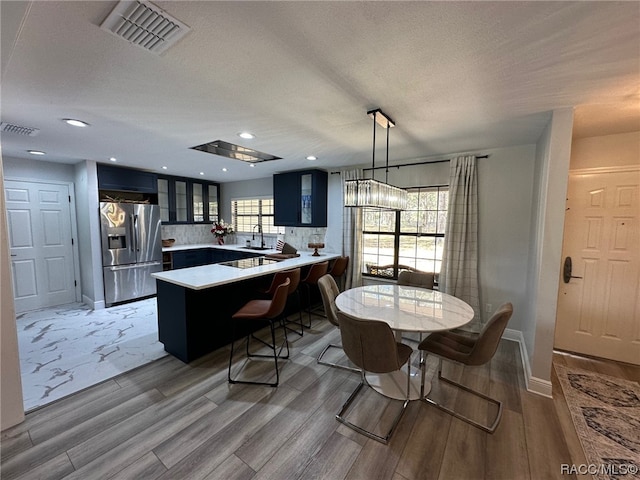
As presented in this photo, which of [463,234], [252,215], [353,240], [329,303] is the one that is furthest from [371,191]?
[252,215]

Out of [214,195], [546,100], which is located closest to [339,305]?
[546,100]

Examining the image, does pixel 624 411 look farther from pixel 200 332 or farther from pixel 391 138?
pixel 200 332

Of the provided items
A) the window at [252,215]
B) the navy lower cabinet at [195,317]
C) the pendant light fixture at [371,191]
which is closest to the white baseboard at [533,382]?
the pendant light fixture at [371,191]

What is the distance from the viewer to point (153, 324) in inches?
144

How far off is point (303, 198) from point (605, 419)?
4.21 m

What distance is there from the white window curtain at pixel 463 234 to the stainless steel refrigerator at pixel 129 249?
4960mm

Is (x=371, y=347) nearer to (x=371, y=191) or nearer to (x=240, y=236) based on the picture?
(x=371, y=191)

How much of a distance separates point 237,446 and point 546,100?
3.26 m

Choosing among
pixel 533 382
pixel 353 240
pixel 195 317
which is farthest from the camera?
pixel 353 240

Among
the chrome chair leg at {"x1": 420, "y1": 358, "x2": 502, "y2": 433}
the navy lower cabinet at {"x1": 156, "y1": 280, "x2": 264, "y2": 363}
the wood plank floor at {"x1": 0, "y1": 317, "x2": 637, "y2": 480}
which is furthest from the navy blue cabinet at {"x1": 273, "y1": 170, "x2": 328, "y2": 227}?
the chrome chair leg at {"x1": 420, "y1": 358, "x2": 502, "y2": 433}

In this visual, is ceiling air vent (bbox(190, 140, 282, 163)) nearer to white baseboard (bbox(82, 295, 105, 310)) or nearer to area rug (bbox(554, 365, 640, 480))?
white baseboard (bbox(82, 295, 105, 310))

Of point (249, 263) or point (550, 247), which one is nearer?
point (550, 247)

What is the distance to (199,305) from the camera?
2711 mm

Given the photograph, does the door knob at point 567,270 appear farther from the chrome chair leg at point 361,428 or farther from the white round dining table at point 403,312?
the chrome chair leg at point 361,428
